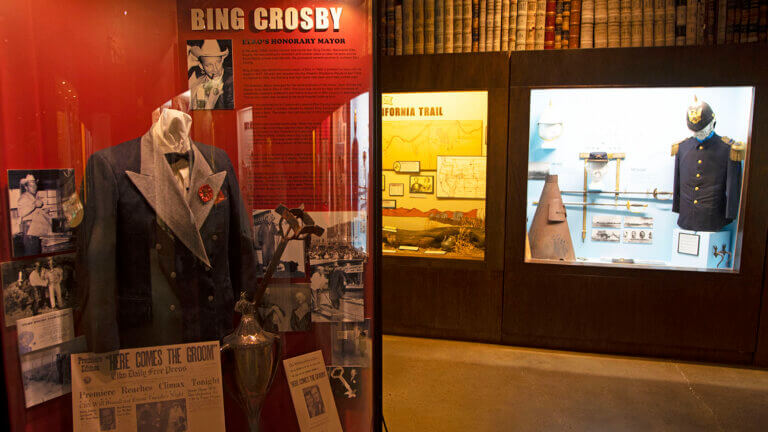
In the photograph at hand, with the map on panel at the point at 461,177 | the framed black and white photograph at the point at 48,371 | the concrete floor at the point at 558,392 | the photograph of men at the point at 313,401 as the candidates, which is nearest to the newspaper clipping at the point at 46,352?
the framed black and white photograph at the point at 48,371

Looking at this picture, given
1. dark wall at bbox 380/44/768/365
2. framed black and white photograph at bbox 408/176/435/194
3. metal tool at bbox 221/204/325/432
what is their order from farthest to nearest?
framed black and white photograph at bbox 408/176/435/194 < dark wall at bbox 380/44/768/365 < metal tool at bbox 221/204/325/432

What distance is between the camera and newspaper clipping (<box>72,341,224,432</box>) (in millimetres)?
1509

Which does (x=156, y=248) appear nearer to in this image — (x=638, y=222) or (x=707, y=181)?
(x=638, y=222)

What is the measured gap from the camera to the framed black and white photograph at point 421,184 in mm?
3771

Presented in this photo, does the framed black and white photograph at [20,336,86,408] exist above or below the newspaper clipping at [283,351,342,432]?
above

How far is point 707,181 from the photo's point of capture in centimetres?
331

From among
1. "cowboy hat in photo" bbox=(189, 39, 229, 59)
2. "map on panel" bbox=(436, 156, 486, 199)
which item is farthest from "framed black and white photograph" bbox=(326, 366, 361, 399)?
"map on panel" bbox=(436, 156, 486, 199)

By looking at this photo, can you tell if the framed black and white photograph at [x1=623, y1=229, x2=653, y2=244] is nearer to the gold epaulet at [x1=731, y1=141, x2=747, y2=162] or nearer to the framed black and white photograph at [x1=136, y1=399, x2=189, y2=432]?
the gold epaulet at [x1=731, y1=141, x2=747, y2=162]

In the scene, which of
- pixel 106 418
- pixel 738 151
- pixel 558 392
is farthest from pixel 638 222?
pixel 106 418

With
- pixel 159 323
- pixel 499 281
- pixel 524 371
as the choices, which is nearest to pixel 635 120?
pixel 499 281

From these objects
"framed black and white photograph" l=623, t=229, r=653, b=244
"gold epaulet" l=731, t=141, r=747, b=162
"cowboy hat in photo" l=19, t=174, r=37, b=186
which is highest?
"gold epaulet" l=731, t=141, r=747, b=162

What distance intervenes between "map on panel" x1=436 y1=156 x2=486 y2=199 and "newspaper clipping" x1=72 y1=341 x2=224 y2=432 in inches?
98.5

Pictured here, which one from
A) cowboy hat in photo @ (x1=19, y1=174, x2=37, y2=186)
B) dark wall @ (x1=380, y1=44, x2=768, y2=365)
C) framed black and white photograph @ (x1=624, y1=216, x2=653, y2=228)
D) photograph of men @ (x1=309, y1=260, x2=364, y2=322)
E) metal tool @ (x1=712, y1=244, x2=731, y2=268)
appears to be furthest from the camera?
framed black and white photograph @ (x1=624, y1=216, x2=653, y2=228)

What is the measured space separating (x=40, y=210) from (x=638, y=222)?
12.3 feet
